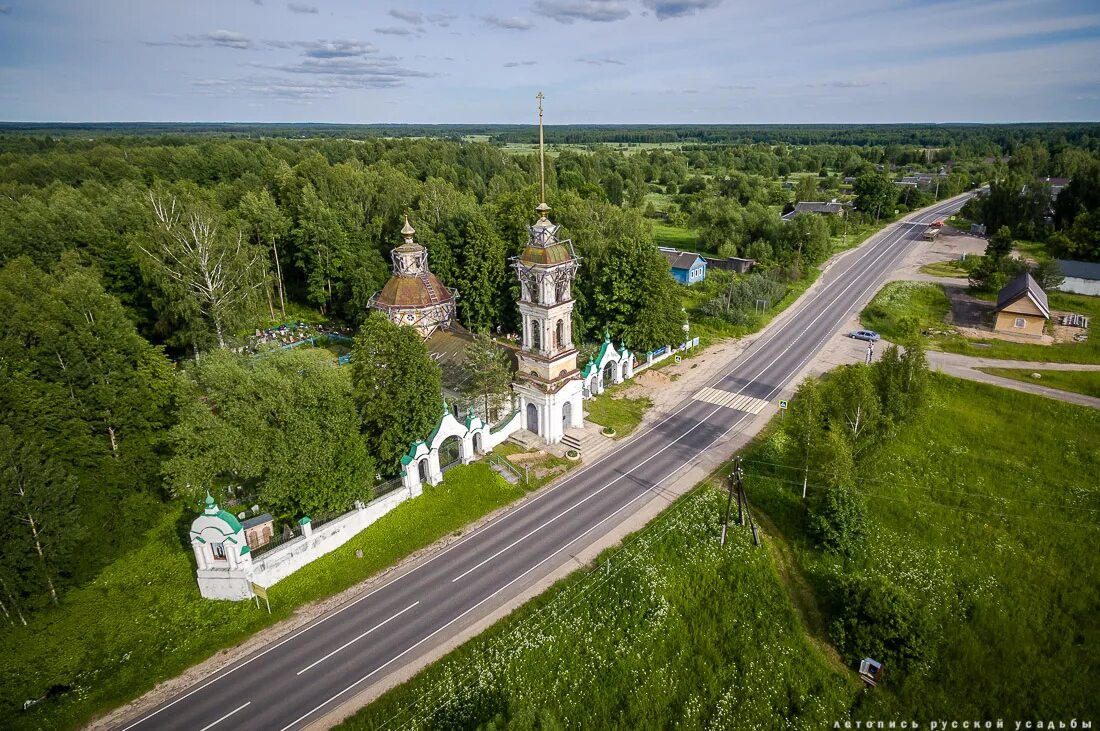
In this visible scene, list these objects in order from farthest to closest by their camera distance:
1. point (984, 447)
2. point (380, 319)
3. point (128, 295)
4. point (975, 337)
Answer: point (975, 337) → point (128, 295) → point (984, 447) → point (380, 319)

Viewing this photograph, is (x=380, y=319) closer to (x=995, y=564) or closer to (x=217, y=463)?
(x=217, y=463)

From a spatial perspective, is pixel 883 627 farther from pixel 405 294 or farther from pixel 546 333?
pixel 405 294

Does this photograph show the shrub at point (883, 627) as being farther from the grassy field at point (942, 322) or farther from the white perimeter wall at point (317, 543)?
the grassy field at point (942, 322)

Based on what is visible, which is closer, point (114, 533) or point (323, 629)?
point (323, 629)

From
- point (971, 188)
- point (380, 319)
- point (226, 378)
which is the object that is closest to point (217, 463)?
point (226, 378)

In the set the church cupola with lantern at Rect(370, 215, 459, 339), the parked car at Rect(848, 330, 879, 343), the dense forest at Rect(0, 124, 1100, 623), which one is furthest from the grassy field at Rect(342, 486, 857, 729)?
the parked car at Rect(848, 330, 879, 343)

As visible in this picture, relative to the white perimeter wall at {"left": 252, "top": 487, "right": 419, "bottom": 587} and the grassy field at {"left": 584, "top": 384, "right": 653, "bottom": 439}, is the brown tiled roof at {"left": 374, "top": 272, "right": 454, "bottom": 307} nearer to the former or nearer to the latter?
the grassy field at {"left": 584, "top": 384, "right": 653, "bottom": 439}

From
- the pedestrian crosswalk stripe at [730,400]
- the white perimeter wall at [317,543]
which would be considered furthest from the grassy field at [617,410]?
the white perimeter wall at [317,543]

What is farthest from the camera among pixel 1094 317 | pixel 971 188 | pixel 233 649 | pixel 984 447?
pixel 971 188
